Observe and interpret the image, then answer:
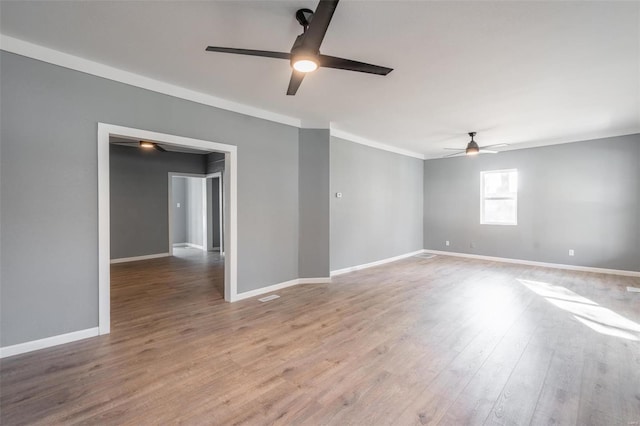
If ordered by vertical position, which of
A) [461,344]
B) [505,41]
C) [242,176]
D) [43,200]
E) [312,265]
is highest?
[505,41]

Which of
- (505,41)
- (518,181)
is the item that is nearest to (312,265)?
(505,41)

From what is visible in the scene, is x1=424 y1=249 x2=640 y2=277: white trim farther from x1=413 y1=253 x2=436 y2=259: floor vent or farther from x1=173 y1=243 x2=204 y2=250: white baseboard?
x1=173 y1=243 x2=204 y2=250: white baseboard

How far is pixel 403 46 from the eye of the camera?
2.46m

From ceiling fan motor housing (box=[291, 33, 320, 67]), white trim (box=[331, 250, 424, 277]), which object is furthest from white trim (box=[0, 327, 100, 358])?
white trim (box=[331, 250, 424, 277])

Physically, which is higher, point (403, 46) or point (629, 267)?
point (403, 46)

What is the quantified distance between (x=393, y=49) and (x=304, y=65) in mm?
978

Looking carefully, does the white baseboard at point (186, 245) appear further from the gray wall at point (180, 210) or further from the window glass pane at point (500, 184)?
the window glass pane at point (500, 184)

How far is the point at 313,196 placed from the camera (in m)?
4.81

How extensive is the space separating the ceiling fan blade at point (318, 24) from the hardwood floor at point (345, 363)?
93.6 inches

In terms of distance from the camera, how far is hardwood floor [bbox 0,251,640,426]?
1.81 metres

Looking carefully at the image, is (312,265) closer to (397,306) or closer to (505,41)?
(397,306)

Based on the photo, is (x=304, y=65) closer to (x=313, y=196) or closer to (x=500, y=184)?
(x=313, y=196)

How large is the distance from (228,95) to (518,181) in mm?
6555

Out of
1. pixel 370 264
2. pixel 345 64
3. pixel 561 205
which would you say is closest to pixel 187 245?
pixel 370 264
